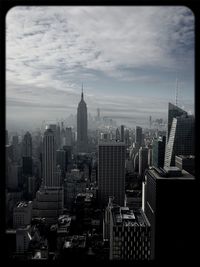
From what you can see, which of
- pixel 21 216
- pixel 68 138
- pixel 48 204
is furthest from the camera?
pixel 68 138

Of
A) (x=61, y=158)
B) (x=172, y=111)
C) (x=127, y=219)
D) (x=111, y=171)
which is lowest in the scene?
(x=127, y=219)

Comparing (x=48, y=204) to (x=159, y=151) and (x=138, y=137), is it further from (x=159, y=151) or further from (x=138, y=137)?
(x=138, y=137)

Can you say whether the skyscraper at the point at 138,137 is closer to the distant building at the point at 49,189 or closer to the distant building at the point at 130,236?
the distant building at the point at 49,189

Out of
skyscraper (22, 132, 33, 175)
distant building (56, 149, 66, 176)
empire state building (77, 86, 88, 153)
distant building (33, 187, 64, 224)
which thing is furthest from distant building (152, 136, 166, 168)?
skyscraper (22, 132, 33, 175)

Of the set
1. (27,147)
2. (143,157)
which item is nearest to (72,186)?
(27,147)

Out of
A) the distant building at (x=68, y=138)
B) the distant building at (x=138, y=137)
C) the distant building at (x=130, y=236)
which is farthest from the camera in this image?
the distant building at (x=68, y=138)

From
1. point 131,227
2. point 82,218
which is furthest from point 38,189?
point 131,227

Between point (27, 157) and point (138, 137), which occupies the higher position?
point (138, 137)

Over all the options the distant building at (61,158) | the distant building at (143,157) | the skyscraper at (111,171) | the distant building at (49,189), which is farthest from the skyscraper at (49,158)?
the distant building at (143,157)
